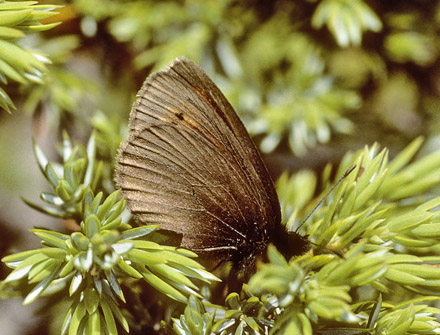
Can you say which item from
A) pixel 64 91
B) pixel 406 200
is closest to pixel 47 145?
pixel 64 91

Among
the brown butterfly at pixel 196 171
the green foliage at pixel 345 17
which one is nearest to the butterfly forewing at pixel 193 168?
the brown butterfly at pixel 196 171

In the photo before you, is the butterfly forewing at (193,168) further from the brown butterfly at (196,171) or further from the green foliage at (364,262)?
the green foliage at (364,262)

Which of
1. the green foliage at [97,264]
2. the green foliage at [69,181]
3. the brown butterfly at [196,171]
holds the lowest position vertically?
the green foliage at [97,264]

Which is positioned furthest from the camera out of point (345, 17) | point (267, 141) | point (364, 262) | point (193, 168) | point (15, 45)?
point (267, 141)

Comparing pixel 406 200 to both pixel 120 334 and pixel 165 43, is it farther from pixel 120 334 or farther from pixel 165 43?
pixel 165 43

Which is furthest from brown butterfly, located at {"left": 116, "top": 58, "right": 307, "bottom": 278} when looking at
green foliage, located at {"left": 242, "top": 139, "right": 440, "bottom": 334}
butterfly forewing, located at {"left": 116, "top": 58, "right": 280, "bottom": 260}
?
green foliage, located at {"left": 242, "top": 139, "right": 440, "bottom": 334}

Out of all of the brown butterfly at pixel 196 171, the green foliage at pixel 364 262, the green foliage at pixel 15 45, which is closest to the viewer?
the green foliage at pixel 364 262

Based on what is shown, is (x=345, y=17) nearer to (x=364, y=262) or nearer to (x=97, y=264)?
(x=364, y=262)

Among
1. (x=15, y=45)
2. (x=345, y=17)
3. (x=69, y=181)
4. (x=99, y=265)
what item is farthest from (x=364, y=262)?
(x=345, y=17)

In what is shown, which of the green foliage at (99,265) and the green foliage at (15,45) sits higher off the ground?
the green foliage at (15,45)
